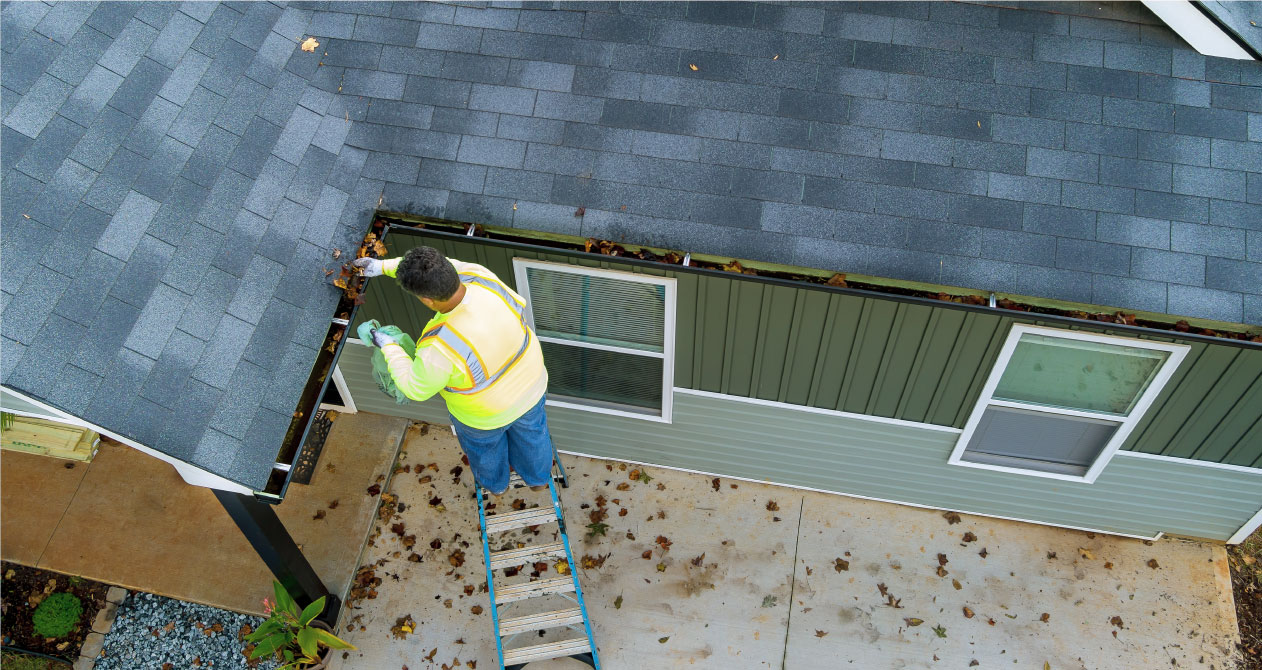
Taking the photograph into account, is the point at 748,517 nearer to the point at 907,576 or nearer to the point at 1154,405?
the point at 907,576

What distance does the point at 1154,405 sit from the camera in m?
6.50

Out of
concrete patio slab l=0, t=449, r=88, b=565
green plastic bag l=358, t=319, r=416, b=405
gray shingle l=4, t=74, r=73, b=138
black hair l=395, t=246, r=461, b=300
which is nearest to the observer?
black hair l=395, t=246, r=461, b=300

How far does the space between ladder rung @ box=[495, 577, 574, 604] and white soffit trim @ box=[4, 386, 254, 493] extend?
2.37 metres

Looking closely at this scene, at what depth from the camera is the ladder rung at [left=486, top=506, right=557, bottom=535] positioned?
6.85 m

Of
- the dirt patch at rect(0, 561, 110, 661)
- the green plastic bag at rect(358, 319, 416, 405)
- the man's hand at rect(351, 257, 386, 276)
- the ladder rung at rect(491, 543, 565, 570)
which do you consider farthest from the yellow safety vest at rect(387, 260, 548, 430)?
the dirt patch at rect(0, 561, 110, 661)

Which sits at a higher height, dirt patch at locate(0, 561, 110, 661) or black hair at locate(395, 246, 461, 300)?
black hair at locate(395, 246, 461, 300)

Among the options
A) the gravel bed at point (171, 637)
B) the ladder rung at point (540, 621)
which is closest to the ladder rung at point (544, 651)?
the ladder rung at point (540, 621)

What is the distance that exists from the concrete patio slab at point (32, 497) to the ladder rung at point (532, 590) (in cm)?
418

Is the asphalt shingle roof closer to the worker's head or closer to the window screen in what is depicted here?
the worker's head

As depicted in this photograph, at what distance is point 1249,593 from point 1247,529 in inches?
21.7

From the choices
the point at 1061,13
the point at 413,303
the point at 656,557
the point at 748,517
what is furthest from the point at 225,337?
the point at 1061,13

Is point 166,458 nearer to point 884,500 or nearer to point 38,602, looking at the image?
point 38,602

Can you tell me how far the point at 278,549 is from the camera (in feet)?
20.1

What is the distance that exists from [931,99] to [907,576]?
159 inches
